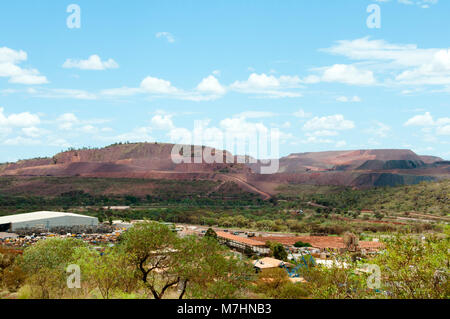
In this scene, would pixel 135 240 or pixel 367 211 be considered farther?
pixel 367 211

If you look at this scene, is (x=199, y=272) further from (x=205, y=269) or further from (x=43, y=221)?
(x=43, y=221)

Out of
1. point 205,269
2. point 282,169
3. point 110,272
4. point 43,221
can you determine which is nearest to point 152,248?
point 110,272

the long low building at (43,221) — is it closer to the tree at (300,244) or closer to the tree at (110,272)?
the tree at (300,244)

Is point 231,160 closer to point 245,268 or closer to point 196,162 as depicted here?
point 196,162

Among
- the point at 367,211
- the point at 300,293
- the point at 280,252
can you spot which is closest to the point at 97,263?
the point at 300,293

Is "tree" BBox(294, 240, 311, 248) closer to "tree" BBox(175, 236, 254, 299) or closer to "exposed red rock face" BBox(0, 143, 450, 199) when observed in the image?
"tree" BBox(175, 236, 254, 299)

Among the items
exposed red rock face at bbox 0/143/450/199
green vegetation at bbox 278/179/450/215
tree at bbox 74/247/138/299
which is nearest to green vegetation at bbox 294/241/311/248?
green vegetation at bbox 278/179/450/215
